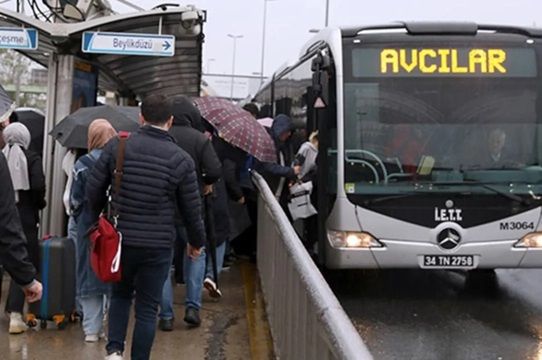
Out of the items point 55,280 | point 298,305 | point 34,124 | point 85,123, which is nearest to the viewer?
point 298,305

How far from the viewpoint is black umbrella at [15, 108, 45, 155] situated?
8.75m

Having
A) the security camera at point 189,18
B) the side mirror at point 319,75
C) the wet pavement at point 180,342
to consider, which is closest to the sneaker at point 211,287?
the wet pavement at point 180,342

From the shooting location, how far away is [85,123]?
22.8ft

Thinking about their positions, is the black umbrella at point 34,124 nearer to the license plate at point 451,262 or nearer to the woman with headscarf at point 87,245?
the woman with headscarf at point 87,245

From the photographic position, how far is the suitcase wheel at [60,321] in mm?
6082

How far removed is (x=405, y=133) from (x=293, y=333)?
4.12 metres

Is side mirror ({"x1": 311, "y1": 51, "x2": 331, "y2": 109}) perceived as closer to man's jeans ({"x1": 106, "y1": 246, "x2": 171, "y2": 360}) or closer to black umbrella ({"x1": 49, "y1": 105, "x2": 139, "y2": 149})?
black umbrella ({"x1": 49, "y1": 105, "x2": 139, "y2": 149})

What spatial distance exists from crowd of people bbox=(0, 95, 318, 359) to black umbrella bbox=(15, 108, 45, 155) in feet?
6.81

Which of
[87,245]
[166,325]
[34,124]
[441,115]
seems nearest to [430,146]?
[441,115]

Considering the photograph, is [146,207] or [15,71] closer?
[146,207]

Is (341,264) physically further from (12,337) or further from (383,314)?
(12,337)

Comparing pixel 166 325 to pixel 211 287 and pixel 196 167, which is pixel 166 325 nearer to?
pixel 211 287

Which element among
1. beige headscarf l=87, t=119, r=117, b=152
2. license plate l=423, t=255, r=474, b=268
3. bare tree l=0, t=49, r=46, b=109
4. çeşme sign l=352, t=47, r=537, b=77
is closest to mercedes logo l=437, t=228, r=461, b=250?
license plate l=423, t=255, r=474, b=268

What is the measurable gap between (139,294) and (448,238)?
401 centimetres
